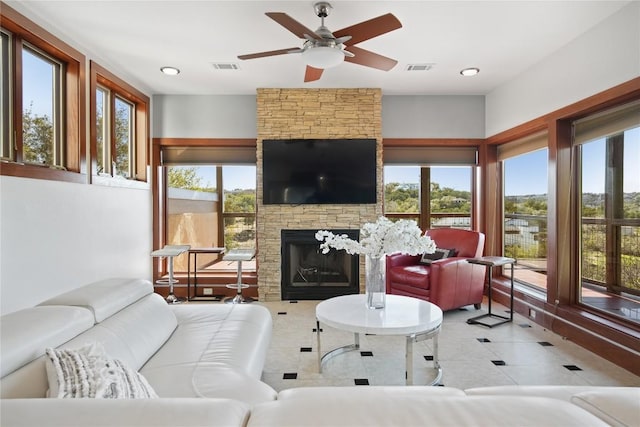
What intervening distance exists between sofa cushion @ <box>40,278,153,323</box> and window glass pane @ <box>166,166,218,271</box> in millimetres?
2772

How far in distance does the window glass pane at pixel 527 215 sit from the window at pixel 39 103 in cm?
474

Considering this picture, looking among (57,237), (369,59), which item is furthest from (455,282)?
(57,237)

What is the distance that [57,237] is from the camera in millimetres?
2893

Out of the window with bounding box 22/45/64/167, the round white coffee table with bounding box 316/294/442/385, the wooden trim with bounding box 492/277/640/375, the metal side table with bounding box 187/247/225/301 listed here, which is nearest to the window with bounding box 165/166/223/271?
the metal side table with bounding box 187/247/225/301

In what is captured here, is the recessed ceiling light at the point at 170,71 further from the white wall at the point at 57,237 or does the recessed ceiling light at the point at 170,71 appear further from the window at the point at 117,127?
the white wall at the point at 57,237

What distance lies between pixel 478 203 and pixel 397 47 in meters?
2.64

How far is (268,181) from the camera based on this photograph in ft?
15.2

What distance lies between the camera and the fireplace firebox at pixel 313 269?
464 cm

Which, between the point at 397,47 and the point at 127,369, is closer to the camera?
the point at 127,369

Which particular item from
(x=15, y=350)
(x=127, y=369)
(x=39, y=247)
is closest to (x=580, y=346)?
(x=127, y=369)

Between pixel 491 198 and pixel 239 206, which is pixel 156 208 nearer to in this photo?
pixel 239 206

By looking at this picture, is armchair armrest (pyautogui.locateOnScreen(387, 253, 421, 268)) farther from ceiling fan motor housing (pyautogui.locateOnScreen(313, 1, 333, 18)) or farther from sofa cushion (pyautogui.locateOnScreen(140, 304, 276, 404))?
ceiling fan motor housing (pyautogui.locateOnScreen(313, 1, 333, 18))

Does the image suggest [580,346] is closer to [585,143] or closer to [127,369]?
[585,143]

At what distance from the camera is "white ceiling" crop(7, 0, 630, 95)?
2.65 meters
